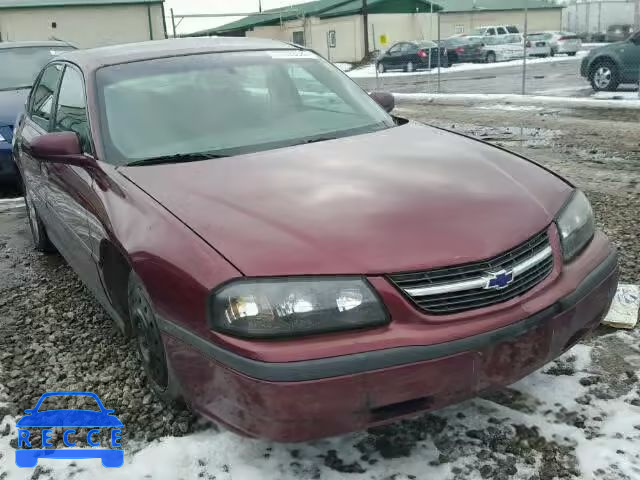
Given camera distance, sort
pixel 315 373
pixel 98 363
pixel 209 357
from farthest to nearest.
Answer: pixel 98 363 < pixel 209 357 < pixel 315 373

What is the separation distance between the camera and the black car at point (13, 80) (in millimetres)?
7039

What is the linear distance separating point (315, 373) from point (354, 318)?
215 millimetres

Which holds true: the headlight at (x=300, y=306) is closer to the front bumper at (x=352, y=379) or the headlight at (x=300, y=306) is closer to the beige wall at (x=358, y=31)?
the front bumper at (x=352, y=379)

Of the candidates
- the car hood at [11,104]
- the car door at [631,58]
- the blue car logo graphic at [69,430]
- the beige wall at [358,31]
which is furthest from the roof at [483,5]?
the blue car logo graphic at [69,430]

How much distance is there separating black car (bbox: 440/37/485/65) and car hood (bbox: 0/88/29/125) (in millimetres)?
25503

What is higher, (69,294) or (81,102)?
(81,102)

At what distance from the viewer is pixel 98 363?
3.37 metres

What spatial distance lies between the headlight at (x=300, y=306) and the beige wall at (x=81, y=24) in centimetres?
3402

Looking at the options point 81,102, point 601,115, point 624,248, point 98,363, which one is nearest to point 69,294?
point 98,363

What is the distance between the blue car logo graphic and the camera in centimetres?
257

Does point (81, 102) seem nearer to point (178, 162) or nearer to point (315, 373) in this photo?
point (178, 162)

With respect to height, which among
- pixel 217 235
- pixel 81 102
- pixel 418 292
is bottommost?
pixel 418 292

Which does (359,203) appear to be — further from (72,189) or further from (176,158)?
(72,189)

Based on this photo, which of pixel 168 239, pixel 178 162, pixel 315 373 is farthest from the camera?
pixel 178 162
